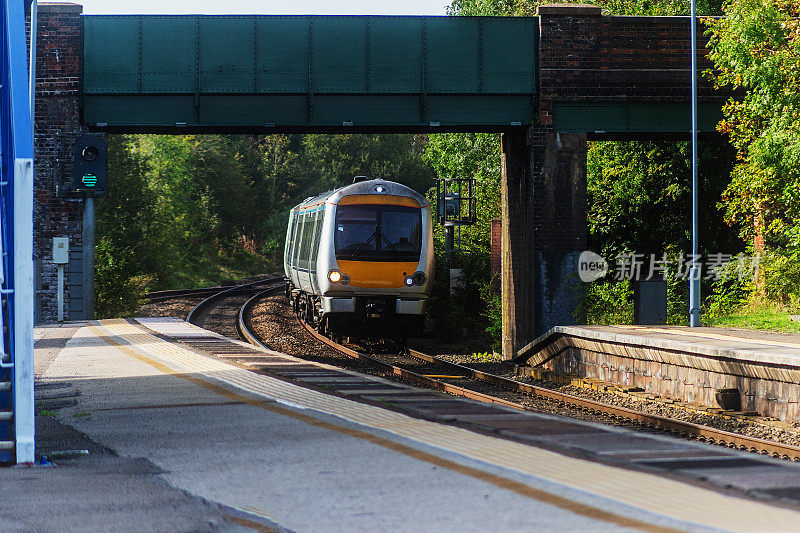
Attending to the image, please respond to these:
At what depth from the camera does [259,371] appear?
12.2 meters

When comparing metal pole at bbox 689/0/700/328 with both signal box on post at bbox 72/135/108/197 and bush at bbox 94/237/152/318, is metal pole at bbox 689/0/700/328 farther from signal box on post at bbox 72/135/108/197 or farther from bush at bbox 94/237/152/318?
bush at bbox 94/237/152/318

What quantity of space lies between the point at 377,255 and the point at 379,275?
46 centimetres

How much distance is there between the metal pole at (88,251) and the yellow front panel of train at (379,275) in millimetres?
6475

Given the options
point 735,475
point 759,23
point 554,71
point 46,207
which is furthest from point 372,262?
point 735,475

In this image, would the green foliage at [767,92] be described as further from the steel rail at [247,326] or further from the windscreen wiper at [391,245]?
the steel rail at [247,326]

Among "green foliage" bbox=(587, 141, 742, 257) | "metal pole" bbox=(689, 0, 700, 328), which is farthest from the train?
"green foliage" bbox=(587, 141, 742, 257)

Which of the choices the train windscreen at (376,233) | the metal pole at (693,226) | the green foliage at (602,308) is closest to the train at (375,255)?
the train windscreen at (376,233)

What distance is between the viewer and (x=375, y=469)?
18.3ft

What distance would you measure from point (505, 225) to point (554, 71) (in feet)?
13.0

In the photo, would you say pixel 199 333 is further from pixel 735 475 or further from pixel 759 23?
pixel 735 475

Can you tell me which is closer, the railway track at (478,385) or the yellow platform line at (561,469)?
the yellow platform line at (561,469)

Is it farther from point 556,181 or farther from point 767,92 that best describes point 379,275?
point 767,92

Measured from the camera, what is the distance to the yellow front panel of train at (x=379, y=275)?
20.0m

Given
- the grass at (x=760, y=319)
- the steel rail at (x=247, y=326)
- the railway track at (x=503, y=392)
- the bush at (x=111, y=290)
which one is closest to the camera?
the railway track at (x=503, y=392)
